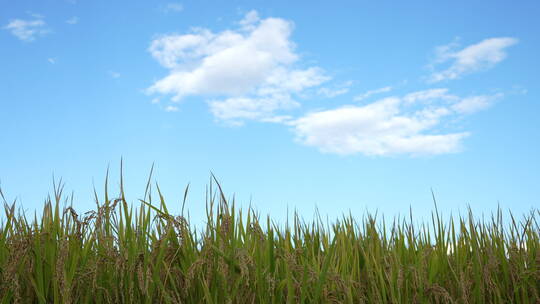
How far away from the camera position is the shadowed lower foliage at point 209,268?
148 inches

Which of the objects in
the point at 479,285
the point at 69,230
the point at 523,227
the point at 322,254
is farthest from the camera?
the point at 523,227

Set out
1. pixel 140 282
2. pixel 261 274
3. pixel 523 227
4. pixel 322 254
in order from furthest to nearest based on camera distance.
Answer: pixel 523 227
pixel 322 254
pixel 261 274
pixel 140 282

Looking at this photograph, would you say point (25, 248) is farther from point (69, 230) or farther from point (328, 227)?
point (328, 227)

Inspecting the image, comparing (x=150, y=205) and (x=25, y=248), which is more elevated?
(x=150, y=205)

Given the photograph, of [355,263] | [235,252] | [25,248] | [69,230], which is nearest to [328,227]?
[355,263]

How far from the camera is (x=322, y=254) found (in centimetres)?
493

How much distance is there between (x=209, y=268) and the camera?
3801mm

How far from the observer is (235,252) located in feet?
12.8

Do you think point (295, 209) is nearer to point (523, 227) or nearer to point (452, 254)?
point (452, 254)

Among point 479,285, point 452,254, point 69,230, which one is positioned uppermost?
point 69,230

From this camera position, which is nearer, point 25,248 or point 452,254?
point 25,248

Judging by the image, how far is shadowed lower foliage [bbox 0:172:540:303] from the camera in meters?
3.76

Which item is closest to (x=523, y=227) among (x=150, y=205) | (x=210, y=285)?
(x=210, y=285)

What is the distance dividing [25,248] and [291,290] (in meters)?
1.98
